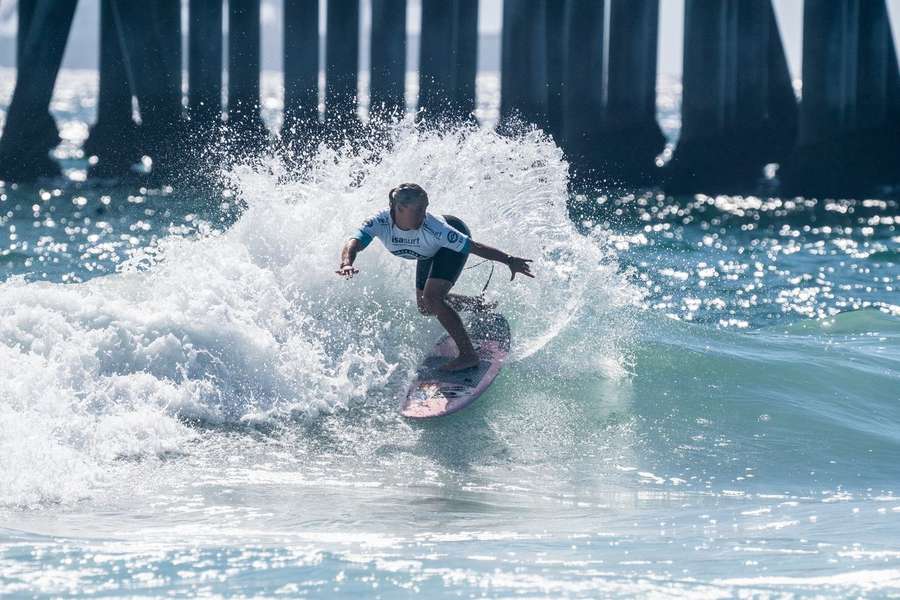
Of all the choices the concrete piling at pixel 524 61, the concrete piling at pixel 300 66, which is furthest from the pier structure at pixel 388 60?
the concrete piling at pixel 524 61

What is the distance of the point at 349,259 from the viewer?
28.6ft

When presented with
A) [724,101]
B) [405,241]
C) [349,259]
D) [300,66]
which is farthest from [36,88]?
[349,259]

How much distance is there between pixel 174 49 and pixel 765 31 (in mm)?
12528

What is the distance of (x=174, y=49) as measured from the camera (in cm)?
2697

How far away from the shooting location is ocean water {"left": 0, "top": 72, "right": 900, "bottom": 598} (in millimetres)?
6148

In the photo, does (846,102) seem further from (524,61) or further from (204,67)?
(204,67)

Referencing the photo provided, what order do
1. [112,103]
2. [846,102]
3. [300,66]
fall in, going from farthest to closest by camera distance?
[112,103] → [846,102] → [300,66]

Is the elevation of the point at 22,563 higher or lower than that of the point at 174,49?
lower

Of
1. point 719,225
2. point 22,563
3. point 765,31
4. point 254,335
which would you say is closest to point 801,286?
point 719,225

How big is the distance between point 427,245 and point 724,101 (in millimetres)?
19543

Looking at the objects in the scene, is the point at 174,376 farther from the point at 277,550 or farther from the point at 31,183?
the point at 31,183

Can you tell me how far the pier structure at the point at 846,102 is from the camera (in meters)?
26.6

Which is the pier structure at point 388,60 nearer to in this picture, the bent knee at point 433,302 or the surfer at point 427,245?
the surfer at point 427,245

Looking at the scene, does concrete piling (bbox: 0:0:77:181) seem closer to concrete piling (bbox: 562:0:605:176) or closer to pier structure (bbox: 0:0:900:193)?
pier structure (bbox: 0:0:900:193)
